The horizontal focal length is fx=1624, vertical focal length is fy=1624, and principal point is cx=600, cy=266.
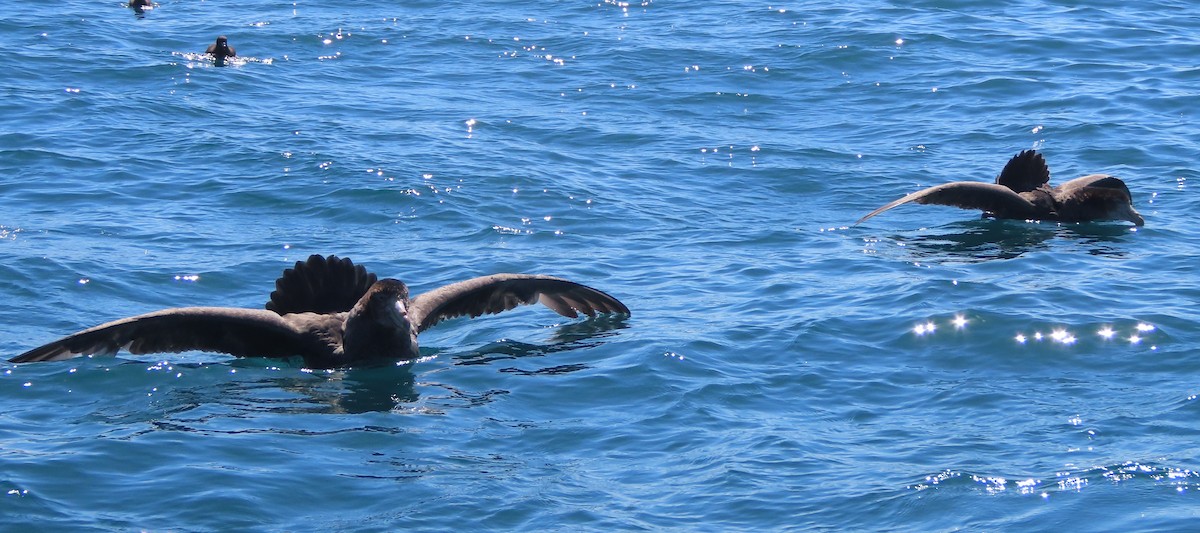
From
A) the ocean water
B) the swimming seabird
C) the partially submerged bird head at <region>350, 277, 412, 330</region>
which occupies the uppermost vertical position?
the swimming seabird

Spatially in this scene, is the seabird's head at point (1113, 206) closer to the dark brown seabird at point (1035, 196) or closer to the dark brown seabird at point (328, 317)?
the dark brown seabird at point (1035, 196)

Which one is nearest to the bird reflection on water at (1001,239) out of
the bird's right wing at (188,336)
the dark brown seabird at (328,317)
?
the dark brown seabird at (328,317)

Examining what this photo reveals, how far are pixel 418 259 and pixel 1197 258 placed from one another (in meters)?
6.20

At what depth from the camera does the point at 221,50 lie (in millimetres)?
20641

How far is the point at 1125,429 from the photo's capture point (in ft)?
29.0

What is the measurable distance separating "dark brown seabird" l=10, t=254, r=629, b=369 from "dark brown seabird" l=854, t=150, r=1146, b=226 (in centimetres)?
365

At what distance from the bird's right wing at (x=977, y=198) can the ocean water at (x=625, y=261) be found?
23cm

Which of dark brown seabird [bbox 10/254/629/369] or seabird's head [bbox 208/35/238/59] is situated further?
seabird's head [bbox 208/35/238/59]

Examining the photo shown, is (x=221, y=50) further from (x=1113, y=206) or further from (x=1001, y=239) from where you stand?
(x=1113, y=206)

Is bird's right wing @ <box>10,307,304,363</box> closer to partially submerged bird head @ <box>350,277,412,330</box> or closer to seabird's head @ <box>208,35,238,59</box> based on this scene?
partially submerged bird head @ <box>350,277,412,330</box>

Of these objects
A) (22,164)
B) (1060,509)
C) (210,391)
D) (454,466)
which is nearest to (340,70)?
(22,164)

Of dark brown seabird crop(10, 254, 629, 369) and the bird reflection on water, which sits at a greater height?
dark brown seabird crop(10, 254, 629, 369)

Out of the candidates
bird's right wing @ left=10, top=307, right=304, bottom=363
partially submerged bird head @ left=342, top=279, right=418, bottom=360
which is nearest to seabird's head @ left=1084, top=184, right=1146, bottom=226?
partially submerged bird head @ left=342, top=279, right=418, bottom=360

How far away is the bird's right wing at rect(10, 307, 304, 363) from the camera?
9828 mm
